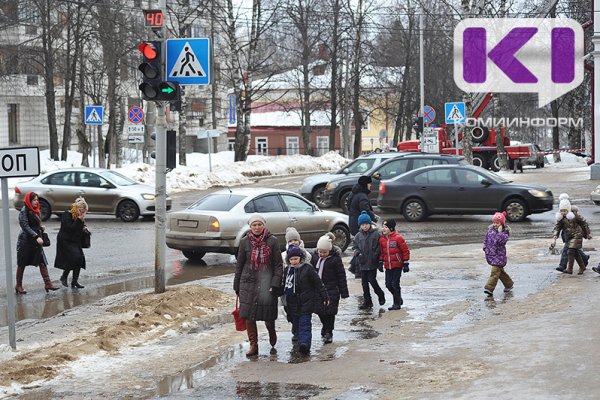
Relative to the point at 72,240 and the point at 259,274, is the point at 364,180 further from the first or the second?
the point at 259,274

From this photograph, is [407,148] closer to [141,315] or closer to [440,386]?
[141,315]

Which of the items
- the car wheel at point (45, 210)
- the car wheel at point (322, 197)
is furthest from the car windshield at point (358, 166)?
the car wheel at point (45, 210)

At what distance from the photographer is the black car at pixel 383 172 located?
27.8 metres

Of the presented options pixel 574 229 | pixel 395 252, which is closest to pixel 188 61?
pixel 395 252

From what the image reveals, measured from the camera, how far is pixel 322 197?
94.4 feet

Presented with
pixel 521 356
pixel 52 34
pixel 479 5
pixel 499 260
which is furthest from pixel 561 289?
pixel 52 34

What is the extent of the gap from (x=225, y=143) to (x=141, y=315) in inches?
3024

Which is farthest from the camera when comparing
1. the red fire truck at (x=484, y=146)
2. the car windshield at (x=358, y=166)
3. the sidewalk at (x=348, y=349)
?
the red fire truck at (x=484, y=146)

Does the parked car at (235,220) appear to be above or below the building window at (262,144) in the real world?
below

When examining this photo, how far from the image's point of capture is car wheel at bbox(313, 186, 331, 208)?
28.0 meters

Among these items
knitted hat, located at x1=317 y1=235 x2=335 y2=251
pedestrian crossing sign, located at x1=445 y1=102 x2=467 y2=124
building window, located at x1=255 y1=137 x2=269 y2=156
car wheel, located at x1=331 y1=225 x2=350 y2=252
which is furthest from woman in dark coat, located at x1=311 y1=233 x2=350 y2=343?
building window, located at x1=255 y1=137 x2=269 y2=156

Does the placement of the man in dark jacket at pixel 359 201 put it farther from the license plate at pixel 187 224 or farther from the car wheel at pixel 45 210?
the car wheel at pixel 45 210

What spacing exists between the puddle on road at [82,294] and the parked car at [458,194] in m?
8.92

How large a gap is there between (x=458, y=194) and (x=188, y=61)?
12.9m
